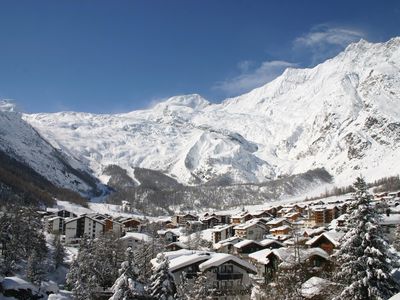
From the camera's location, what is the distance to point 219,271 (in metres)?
43.4

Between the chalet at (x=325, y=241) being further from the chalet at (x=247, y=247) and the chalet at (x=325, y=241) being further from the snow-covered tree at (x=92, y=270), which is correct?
the snow-covered tree at (x=92, y=270)

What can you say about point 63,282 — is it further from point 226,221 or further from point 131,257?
point 226,221

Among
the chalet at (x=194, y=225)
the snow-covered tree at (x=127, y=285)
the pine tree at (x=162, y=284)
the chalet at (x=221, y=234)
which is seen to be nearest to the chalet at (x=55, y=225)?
the chalet at (x=194, y=225)

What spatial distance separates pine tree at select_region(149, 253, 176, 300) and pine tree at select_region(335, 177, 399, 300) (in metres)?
9.96

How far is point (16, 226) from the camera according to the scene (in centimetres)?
6631

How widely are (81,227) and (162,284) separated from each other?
85208 millimetres

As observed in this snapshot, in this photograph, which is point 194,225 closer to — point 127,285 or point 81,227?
point 81,227

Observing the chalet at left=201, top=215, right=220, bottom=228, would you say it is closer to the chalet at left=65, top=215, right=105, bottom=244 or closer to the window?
the chalet at left=65, top=215, right=105, bottom=244

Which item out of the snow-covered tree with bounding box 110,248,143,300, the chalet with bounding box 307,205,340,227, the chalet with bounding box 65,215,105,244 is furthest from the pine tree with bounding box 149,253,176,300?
the chalet with bounding box 307,205,340,227

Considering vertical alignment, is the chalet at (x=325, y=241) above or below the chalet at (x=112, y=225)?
below

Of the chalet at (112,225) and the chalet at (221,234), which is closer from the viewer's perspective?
the chalet at (221,234)

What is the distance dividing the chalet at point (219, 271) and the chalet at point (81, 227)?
68725 mm

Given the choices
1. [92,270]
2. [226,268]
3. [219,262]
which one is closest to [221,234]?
[92,270]

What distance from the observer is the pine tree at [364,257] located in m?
22.4
